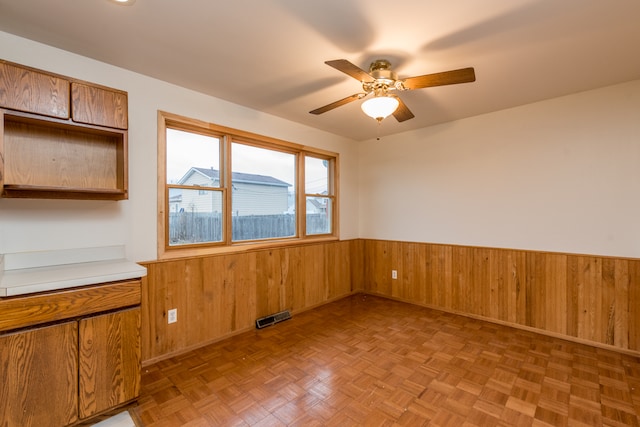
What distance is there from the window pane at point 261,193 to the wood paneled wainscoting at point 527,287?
5.22 ft

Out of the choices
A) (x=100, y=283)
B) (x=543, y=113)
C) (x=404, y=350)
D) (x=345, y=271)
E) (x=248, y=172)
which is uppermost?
(x=543, y=113)

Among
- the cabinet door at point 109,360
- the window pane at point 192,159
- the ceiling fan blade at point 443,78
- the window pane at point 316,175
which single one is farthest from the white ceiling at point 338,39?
the cabinet door at point 109,360

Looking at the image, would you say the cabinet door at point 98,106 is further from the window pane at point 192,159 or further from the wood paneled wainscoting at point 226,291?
the wood paneled wainscoting at point 226,291

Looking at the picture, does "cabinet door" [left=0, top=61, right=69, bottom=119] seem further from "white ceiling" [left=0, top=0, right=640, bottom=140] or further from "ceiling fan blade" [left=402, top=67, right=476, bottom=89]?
"ceiling fan blade" [left=402, top=67, right=476, bottom=89]

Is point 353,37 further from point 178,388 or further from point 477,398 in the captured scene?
point 178,388

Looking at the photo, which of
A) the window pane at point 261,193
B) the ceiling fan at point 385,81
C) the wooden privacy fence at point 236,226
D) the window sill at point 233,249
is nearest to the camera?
the ceiling fan at point 385,81

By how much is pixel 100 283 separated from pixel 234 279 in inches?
52.9

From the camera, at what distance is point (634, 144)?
8.16ft

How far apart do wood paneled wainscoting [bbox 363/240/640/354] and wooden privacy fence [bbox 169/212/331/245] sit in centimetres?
139

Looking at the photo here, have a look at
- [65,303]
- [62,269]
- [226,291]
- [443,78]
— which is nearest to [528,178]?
[443,78]

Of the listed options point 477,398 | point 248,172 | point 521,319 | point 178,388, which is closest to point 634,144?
point 521,319

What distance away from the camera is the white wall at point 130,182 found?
183cm

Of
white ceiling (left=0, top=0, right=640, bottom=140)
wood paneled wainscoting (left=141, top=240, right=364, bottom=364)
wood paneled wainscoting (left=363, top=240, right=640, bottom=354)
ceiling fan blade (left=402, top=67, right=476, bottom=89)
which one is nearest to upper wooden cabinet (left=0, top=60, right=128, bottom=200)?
white ceiling (left=0, top=0, right=640, bottom=140)

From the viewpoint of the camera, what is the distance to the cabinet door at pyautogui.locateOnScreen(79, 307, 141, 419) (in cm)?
162
